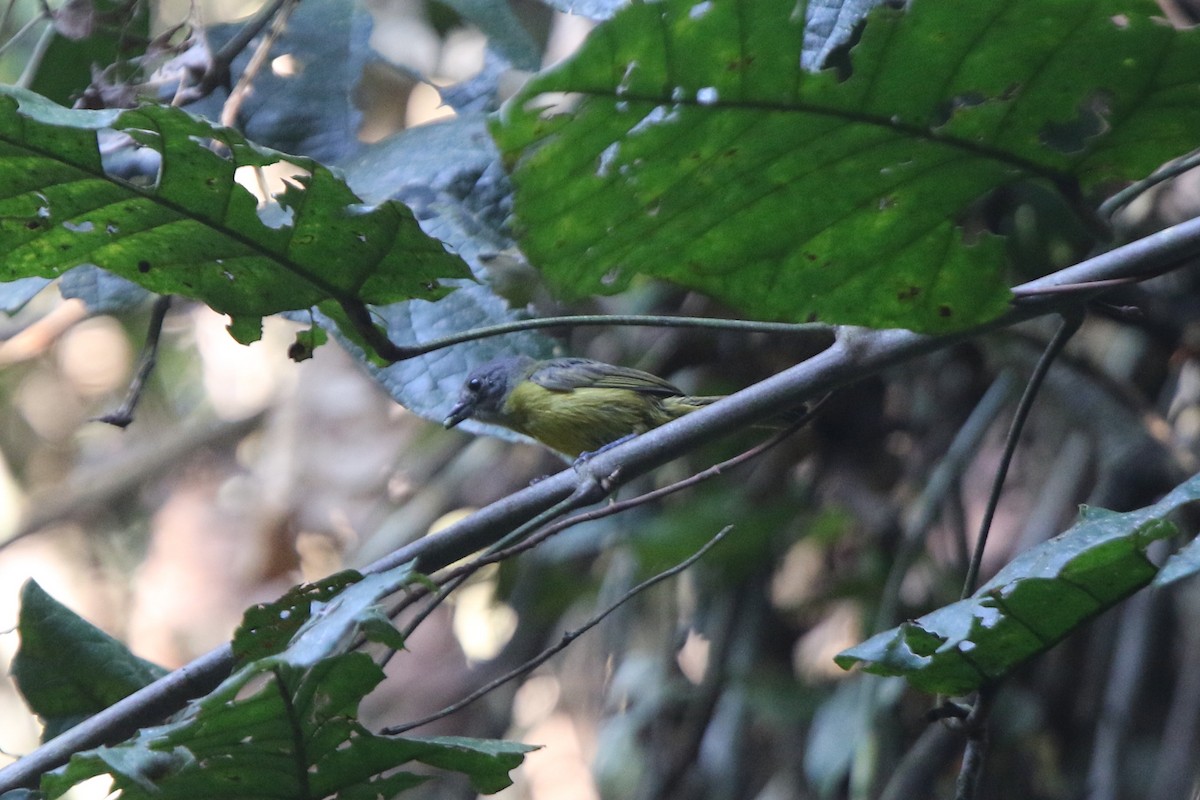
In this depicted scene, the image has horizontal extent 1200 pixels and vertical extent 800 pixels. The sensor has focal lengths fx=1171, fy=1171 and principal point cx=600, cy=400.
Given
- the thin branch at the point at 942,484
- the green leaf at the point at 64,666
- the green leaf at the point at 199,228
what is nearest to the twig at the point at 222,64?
the green leaf at the point at 199,228

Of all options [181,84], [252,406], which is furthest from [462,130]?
[252,406]

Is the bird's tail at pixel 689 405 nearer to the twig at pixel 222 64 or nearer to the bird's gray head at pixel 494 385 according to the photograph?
the bird's gray head at pixel 494 385

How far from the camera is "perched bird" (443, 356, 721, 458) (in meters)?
4.02

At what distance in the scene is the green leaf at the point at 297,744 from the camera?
138 cm

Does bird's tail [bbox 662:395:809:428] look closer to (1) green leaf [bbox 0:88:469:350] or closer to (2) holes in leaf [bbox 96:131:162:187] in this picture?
(2) holes in leaf [bbox 96:131:162:187]

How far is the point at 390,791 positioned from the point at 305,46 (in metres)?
2.27

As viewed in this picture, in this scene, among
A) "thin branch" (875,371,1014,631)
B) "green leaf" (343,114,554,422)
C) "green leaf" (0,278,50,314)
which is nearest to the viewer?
"green leaf" (0,278,50,314)

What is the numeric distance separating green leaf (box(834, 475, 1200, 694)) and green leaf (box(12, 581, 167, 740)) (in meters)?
1.28

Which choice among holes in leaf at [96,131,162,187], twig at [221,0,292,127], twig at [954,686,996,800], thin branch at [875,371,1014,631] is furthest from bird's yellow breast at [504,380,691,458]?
twig at [954,686,996,800]

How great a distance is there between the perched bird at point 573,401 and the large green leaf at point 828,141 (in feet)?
7.08

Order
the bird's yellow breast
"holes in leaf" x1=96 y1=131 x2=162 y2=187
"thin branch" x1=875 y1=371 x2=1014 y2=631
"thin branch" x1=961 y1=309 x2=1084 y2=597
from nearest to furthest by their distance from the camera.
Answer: "thin branch" x1=961 y1=309 x2=1084 y2=597
"holes in leaf" x1=96 y1=131 x2=162 y2=187
"thin branch" x1=875 y1=371 x2=1014 y2=631
the bird's yellow breast

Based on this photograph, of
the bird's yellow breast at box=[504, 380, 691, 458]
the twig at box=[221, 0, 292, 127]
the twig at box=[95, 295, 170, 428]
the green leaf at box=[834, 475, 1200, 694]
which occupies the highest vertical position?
the twig at box=[221, 0, 292, 127]

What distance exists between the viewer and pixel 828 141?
152 centimetres

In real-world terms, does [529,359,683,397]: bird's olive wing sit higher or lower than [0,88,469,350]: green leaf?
lower
